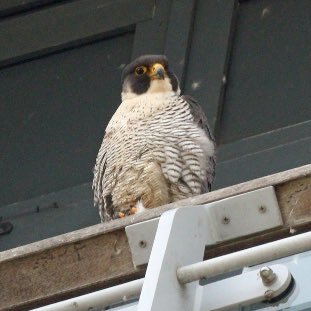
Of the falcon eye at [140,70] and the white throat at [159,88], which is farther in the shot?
the falcon eye at [140,70]

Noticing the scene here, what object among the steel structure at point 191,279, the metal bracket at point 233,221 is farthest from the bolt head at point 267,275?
the metal bracket at point 233,221

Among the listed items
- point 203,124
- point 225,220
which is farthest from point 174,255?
point 203,124

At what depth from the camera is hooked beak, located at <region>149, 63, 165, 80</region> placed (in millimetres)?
5461

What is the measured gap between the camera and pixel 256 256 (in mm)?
2672

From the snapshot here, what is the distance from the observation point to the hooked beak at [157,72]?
5461mm

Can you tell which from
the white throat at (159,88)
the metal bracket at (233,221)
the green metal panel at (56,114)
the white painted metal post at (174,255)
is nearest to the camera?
the white painted metal post at (174,255)

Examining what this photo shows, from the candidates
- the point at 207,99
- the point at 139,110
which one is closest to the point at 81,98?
the point at 207,99

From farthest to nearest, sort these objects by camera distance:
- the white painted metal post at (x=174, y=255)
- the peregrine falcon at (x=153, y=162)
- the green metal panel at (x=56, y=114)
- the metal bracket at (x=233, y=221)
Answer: the green metal panel at (x=56, y=114) < the peregrine falcon at (x=153, y=162) < the metal bracket at (x=233, y=221) < the white painted metal post at (x=174, y=255)

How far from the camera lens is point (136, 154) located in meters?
4.94

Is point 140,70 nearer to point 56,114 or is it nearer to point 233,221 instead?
point 56,114

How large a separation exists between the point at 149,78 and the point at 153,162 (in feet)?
2.26

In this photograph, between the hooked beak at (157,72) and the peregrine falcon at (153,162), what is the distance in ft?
1.03

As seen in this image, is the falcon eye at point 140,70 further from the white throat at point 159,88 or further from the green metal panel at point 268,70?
the green metal panel at point 268,70

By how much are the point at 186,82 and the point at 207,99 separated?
14 cm
